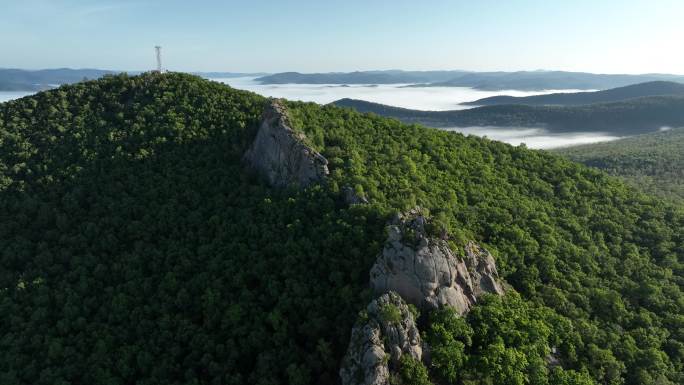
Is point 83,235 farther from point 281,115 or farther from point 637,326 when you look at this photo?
point 637,326

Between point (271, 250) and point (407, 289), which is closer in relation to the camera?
point (407, 289)

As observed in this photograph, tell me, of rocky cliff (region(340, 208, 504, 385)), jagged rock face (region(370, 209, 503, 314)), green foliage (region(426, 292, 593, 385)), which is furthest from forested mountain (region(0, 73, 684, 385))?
jagged rock face (region(370, 209, 503, 314))

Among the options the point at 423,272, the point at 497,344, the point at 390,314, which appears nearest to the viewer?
the point at 390,314

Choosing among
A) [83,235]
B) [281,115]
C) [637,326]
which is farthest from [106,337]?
[637,326]

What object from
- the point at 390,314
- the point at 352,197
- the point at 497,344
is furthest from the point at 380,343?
the point at 352,197

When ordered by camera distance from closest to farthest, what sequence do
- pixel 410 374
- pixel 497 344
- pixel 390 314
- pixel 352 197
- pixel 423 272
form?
pixel 410 374 < pixel 390 314 < pixel 497 344 < pixel 423 272 < pixel 352 197

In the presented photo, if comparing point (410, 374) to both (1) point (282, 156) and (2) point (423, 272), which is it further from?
(1) point (282, 156)

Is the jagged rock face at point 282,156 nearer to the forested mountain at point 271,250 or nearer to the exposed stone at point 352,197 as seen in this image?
the forested mountain at point 271,250

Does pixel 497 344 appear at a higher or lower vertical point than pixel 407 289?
lower
